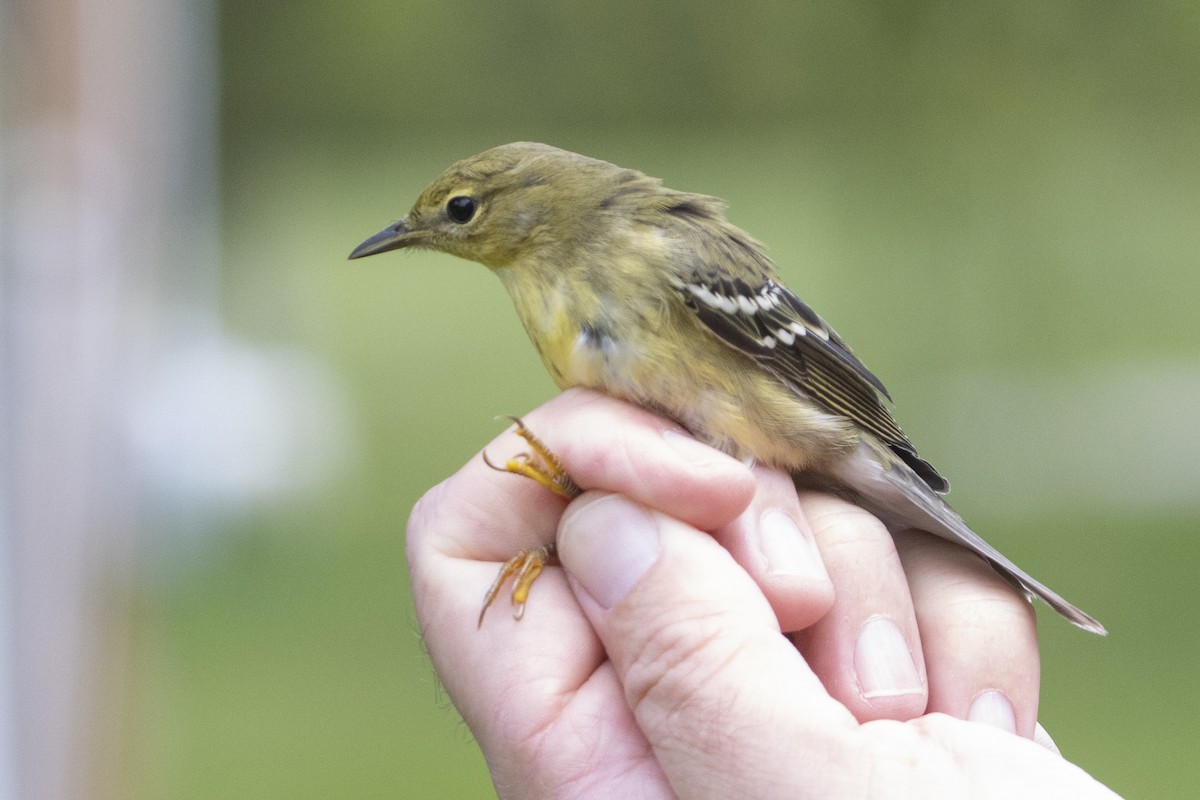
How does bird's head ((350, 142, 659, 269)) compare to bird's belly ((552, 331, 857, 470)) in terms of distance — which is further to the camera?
bird's head ((350, 142, 659, 269))

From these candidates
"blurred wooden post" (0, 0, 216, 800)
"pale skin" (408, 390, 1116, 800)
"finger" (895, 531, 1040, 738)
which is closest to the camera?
"pale skin" (408, 390, 1116, 800)

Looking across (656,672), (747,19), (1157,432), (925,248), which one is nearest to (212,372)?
(747,19)

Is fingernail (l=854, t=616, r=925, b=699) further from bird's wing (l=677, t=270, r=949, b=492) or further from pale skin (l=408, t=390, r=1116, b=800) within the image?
bird's wing (l=677, t=270, r=949, b=492)

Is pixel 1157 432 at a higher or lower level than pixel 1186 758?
higher

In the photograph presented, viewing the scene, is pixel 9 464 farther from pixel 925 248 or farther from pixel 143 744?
pixel 925 248

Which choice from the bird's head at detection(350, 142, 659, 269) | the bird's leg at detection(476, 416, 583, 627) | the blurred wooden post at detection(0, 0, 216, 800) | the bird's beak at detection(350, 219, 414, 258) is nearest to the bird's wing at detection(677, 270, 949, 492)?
the bird's head at detection(350, 142, 659, 269)

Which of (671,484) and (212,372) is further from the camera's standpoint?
(212,372)

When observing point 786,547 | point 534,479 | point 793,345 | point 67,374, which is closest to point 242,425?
point 67,374
